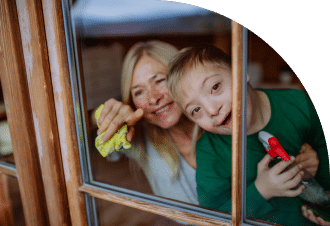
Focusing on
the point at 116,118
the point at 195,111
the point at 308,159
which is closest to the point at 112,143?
the point at 116,118

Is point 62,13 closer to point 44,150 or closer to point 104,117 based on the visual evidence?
point 104,117

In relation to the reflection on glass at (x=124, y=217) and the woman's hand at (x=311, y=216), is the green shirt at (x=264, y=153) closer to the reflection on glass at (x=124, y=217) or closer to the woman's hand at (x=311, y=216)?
the woman's hand at (x=311, y=216)

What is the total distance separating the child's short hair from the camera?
24.8 inches

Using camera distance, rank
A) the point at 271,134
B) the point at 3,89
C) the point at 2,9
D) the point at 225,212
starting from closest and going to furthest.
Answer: the point at 271,134, the point at 225,212, the point at 2,9, the point at 3,89

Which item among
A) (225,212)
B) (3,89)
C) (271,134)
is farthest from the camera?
(3,89)

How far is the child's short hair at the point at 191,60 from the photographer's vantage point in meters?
0.63

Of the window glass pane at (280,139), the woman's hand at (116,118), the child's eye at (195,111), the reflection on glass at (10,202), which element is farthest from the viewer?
the reflection on glass at (10,202)

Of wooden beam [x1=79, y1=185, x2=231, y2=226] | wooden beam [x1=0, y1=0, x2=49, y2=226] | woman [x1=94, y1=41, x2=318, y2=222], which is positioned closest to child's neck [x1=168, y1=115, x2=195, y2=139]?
woman [x1=94, y1=41, x2=318, y2=222]

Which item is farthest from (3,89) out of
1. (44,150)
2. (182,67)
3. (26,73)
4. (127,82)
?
(182,67)

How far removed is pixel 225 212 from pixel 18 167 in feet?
2.63

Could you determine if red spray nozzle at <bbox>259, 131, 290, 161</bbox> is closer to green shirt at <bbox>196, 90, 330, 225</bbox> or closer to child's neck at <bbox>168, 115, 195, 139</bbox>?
green shirt at <bbox>196, 90, 330, 225</bbox>

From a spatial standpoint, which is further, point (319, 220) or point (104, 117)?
point (104, 117)

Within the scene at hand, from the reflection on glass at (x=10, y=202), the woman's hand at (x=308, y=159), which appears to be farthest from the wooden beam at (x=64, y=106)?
the woman's hand at (x=308, y=159)

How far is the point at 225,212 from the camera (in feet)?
2.42
